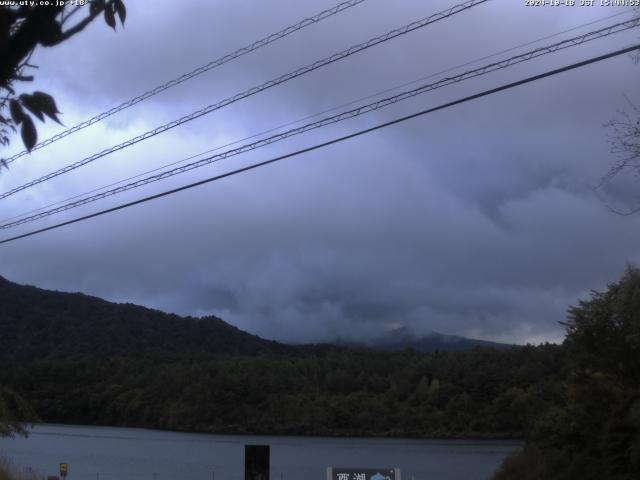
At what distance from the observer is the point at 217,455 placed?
6200cm

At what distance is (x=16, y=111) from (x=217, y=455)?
200 feet

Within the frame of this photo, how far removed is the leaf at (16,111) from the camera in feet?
11.9

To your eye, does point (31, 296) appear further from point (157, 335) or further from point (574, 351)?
point (574, 351)

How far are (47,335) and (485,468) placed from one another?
45.9 m

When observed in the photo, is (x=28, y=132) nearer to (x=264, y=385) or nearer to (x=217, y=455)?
(x=217, y=455)

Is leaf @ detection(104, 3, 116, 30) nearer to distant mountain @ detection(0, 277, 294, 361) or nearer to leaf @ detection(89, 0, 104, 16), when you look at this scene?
leaf @ detection(89, 0, 104, 16)

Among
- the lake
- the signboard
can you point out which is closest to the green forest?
the lake

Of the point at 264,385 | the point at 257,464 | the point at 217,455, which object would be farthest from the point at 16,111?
the point at 264,385

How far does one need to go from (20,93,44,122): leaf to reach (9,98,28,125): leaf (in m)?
0.03

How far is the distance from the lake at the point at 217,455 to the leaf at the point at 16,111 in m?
35.5

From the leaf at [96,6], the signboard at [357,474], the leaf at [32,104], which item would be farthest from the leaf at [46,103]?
the signboard at [357,474]

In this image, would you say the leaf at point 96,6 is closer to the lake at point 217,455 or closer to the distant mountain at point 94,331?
the lake at point 217,455

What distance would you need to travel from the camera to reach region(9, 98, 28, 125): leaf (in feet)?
11.9

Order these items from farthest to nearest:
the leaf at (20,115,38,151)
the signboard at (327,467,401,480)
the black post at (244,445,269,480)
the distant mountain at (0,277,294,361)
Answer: the distant mountain at (0,277,294,361), the black post at (244,445,269,480), the signboard at (327,467,401,480), the leaf at (20,115,38,151)
